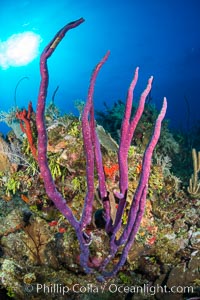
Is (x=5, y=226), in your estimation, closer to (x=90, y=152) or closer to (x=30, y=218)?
(x=30, y=218)

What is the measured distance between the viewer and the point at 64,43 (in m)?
62.7

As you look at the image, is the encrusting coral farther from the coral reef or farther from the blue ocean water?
the blue ocean water

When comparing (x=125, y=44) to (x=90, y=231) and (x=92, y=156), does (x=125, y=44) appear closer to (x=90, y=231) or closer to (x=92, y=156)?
(x=90, y=231)

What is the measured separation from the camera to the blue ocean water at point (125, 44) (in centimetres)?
4697

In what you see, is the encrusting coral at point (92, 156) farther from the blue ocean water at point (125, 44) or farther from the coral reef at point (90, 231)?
the blue ocean water at point (125, 44)

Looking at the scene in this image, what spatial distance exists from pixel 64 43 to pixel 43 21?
62.2 ft

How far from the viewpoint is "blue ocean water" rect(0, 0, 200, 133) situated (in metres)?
47.0

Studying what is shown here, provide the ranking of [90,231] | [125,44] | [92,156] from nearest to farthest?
[92,156] → [90,231] → [125,44]

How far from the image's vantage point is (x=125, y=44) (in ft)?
230

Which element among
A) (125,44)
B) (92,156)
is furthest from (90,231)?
(125,44)

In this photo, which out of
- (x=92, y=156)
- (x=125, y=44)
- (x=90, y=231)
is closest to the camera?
(x=92, y=156)

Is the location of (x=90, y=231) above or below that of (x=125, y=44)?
below

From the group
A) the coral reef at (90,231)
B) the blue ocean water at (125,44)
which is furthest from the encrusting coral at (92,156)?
the blue ocean water at (125,44)

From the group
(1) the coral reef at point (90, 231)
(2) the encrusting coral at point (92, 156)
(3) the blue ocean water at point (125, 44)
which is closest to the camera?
(2) the encrusting coral at point (92, 156)
